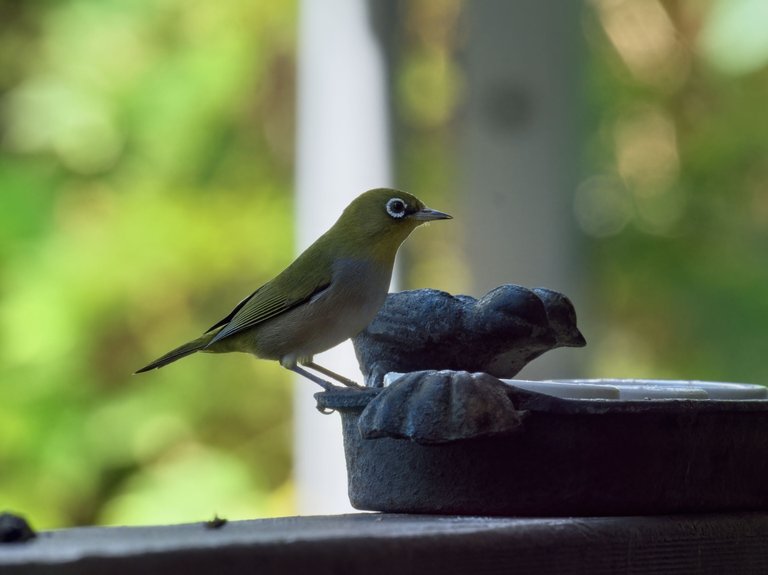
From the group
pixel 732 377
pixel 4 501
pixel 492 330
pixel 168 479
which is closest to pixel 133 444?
pixel 168 479

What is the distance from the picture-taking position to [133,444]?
8625 mm

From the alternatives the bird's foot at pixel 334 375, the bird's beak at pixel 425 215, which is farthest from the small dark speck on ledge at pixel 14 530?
the bird's beak at pixel 425 215

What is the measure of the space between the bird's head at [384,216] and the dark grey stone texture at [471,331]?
0.72m

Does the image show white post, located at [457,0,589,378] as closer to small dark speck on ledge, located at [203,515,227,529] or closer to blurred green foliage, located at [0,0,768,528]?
blurred green foliage, located at [0,0,768,528]

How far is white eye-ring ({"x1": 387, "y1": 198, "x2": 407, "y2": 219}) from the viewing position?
11.3ft

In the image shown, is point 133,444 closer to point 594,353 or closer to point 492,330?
point 594,353

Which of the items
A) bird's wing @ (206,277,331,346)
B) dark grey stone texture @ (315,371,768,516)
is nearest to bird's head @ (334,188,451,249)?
bird's wing @ (206,277,331,346)

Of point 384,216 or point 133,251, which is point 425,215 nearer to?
point 384,216

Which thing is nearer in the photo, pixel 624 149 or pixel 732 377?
pixel 732 377

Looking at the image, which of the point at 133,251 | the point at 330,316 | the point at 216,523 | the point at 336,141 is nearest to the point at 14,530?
the point at 216,523

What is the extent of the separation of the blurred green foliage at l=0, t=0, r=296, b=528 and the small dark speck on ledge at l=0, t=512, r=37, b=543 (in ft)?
20.5

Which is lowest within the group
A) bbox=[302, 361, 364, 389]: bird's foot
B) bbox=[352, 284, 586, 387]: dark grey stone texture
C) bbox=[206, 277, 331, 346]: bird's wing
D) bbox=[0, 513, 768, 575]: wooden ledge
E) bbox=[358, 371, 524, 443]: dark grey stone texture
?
bbox=[0, 513, 768, 575]: wooden ledge

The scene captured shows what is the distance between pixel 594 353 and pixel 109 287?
377cm

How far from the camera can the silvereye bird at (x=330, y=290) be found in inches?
134
